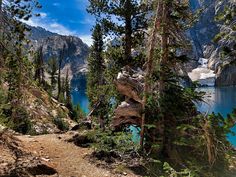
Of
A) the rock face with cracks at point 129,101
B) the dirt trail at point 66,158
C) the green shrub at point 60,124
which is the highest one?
the rock face with cracks at point 129,101

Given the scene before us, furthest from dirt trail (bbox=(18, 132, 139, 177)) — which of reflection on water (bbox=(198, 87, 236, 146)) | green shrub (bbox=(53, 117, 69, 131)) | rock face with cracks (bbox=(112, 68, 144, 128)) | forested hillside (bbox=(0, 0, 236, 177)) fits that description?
green shrub (bbox=(53, 117, 69, 131))

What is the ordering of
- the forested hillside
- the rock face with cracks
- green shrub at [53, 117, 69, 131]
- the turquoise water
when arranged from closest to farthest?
the forested hillside
the turquoise water
the rock face with cracks
green shrub at [53, 117, 69, 131]

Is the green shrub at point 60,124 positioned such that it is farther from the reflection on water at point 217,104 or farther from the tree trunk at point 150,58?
the tree trunk at point 150,58

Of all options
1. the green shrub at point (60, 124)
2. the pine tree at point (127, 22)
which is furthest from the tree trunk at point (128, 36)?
the green shrub at point (60, 124)

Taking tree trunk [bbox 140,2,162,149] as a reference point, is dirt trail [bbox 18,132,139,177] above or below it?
below

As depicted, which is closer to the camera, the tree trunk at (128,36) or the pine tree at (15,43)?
the pine tree at (15,43)

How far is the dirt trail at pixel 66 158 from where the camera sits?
13000 mm

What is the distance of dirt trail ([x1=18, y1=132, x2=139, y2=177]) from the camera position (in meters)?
13.0

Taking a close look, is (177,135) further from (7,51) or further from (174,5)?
(7,51)

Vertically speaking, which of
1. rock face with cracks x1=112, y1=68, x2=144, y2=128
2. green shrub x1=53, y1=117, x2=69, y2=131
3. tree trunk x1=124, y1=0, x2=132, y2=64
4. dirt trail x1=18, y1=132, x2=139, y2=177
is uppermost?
tree trunk x1=124, y1=0, x2=132, y2=64

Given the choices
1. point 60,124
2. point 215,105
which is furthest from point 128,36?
point 215,105

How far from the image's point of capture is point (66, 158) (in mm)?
14766

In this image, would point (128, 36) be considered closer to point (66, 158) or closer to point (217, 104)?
point (66, 158)

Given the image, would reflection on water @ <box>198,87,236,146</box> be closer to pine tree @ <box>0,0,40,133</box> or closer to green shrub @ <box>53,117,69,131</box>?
pine tree @ <box>0,0,40,133</box>
